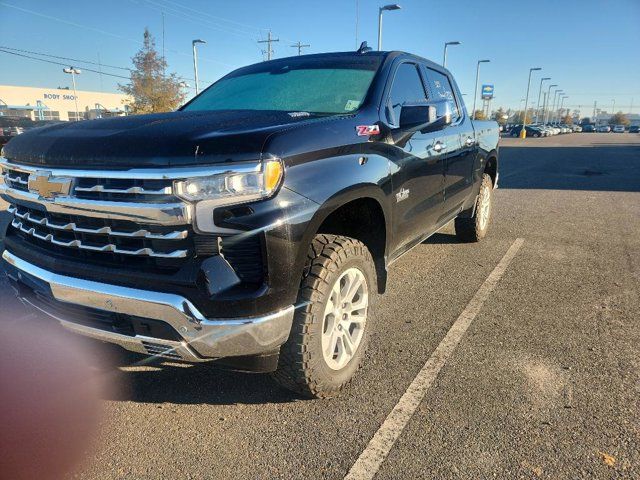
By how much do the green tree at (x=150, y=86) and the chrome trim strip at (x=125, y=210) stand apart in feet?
119

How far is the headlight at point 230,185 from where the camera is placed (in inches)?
79.3

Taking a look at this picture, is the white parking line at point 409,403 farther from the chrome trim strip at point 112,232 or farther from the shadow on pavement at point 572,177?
the shadow on pavement at point 572,177

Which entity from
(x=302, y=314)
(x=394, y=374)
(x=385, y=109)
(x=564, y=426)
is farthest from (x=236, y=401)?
(x=385, y=109)

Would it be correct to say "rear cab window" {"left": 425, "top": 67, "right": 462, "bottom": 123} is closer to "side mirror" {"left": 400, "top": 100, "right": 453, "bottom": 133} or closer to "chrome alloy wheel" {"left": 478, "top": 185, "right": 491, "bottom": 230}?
"side mirror" {"left": 400, "top": 100, "right": 453, "bottom": 133}

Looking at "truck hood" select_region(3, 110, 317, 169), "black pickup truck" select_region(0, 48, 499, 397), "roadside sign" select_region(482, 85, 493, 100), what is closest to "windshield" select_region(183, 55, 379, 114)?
"black pickup truck" select_region(0, 48, 499, 397)

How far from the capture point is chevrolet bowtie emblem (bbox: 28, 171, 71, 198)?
2281mm

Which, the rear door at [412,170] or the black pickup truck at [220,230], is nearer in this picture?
the black pickup truck at [220,230]

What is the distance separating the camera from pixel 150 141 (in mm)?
2146

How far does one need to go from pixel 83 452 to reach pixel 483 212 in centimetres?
513

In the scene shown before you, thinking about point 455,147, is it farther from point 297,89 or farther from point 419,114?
point 297,89

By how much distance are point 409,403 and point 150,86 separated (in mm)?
40064

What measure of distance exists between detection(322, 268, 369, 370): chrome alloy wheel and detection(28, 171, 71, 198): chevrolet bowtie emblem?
1406mm

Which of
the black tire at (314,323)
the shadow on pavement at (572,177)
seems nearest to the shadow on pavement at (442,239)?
the black tire at (314,323)

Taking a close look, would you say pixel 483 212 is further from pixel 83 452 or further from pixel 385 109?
pixel 83 452
